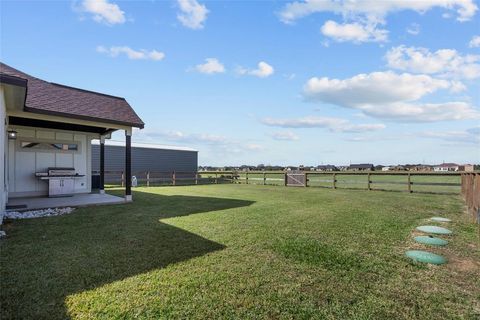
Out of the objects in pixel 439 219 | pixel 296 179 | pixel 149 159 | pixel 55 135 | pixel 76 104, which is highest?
pixel 76 104

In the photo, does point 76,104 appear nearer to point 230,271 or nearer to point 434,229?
point 230,271

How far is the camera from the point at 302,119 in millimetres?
26234

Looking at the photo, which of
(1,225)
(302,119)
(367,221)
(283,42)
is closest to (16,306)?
(1,225)

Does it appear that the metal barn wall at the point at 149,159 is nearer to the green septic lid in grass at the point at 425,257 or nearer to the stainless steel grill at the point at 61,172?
the stainless steel grill at the point at 61,172

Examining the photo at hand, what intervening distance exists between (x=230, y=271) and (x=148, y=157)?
65.8 feet

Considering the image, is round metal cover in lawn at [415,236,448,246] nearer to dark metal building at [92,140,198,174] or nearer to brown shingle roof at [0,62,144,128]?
brown shingle roof at [0,62,144,128]

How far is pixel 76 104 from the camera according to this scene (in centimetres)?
787

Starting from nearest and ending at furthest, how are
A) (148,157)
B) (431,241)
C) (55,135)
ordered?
(431,241)
(55,135)
(148,157)

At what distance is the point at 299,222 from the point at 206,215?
2134mm

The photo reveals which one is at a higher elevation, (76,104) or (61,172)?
(76,104)

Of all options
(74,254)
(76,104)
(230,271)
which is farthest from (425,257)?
(76,104)

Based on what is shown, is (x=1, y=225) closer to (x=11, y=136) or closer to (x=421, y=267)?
(x=11, y=136)

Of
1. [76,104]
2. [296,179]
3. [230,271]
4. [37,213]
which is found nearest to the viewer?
[230,271]

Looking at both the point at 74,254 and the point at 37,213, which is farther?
the point at 37,213
